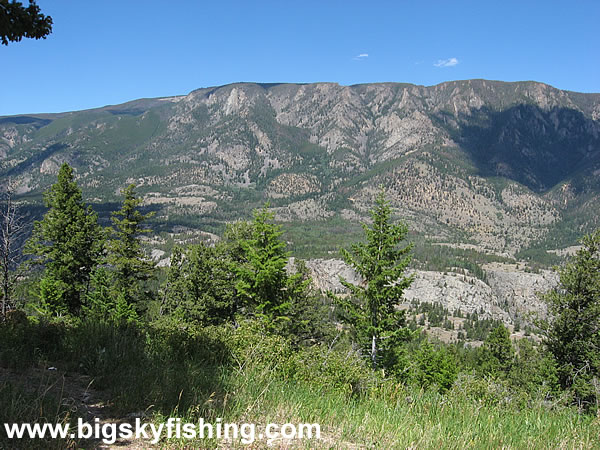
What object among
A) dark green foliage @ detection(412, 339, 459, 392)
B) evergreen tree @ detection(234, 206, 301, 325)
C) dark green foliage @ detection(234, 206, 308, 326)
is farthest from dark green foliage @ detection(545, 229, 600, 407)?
dark green foliage @ detection(412, 339, 459, 392)

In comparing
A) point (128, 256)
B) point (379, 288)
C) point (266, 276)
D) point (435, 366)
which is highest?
point (128, 256)

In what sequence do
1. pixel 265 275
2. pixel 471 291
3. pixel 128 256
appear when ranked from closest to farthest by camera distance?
pixel 265 275
pixel 128 256
pixel 471 291

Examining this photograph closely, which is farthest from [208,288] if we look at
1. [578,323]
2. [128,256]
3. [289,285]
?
[578,323]

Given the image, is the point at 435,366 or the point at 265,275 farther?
the point at 435,366

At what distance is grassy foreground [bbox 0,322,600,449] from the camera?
372 cm

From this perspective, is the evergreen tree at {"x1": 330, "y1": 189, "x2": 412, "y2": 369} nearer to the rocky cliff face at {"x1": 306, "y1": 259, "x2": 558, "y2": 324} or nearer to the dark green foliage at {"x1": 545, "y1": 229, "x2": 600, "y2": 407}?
the dark green foliage at {"x1": 545, "y1": 229, "x2": 600, "y2": 407}

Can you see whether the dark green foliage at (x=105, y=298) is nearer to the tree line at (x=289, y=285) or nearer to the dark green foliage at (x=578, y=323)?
the tree line at (x=289, y=285)

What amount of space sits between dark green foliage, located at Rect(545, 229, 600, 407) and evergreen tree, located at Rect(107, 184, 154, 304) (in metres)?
24.1

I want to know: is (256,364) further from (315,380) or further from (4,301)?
(4,301)

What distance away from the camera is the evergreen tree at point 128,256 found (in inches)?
897

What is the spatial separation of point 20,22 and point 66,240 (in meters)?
17.3

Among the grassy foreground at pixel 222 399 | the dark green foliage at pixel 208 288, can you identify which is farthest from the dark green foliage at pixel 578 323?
the dark green foliage at pixel 208 288

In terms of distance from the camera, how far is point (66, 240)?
19859mm

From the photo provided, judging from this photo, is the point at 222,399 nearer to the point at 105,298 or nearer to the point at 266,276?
the point at 266,276
